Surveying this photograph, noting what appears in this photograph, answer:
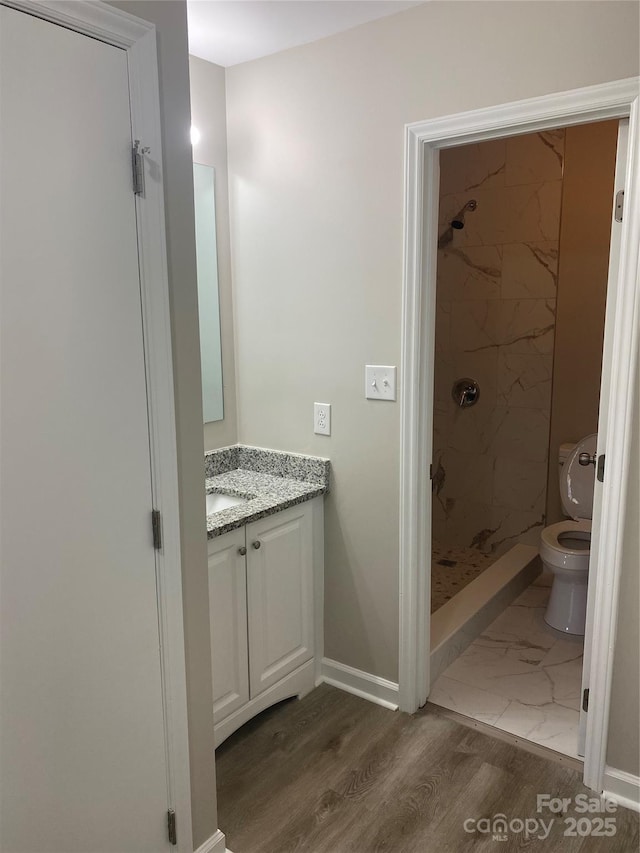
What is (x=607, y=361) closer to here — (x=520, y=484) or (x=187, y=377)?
(x=187, y=377)

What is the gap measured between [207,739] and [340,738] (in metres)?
0.75

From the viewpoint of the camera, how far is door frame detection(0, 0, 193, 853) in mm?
1295

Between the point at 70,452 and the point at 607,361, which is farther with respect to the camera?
the point at 607,361

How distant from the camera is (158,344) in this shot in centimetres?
147

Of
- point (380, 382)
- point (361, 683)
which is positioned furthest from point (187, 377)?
point (361, 683)

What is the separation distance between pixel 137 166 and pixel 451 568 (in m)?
2.95

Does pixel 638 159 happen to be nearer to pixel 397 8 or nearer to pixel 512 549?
pixel 397 8

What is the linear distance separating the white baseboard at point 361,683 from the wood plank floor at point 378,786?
0.16 ft

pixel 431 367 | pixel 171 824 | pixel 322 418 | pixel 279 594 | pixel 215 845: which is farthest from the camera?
Answer: pixel 322 418

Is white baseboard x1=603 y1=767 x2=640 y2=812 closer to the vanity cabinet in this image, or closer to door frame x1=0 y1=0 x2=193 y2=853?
the vanity cabinet

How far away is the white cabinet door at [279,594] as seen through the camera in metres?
2.32

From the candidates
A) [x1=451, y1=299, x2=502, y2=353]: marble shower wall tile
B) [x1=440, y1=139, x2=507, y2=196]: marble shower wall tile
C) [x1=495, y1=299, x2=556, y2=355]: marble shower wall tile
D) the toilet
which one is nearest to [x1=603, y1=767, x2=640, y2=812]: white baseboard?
the toilet

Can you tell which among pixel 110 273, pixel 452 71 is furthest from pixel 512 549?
pixel 110 273

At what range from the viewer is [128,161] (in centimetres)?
137
